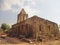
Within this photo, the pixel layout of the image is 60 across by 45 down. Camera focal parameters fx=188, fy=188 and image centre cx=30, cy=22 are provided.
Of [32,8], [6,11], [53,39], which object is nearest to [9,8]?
[6,11]

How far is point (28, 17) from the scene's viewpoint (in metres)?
4.96

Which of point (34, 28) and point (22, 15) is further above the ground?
point (22, 15)

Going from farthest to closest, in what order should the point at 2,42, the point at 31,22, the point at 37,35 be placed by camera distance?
the point at 31,22 < the point at 37,35 < the point at 2,42

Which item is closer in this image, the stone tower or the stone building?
the stone tower

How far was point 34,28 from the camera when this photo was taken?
5.17m

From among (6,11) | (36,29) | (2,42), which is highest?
(6,11)

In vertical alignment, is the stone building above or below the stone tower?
below

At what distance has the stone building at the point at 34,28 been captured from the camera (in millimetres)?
4926

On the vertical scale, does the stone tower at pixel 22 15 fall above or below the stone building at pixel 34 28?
above

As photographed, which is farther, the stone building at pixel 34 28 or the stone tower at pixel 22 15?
the stone building at pixel 34 28

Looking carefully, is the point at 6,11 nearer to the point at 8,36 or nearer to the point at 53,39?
the point at 8,36

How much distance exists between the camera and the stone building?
16.2 ft

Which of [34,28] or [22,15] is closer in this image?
[34,28]

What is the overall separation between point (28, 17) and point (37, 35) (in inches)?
20.9
